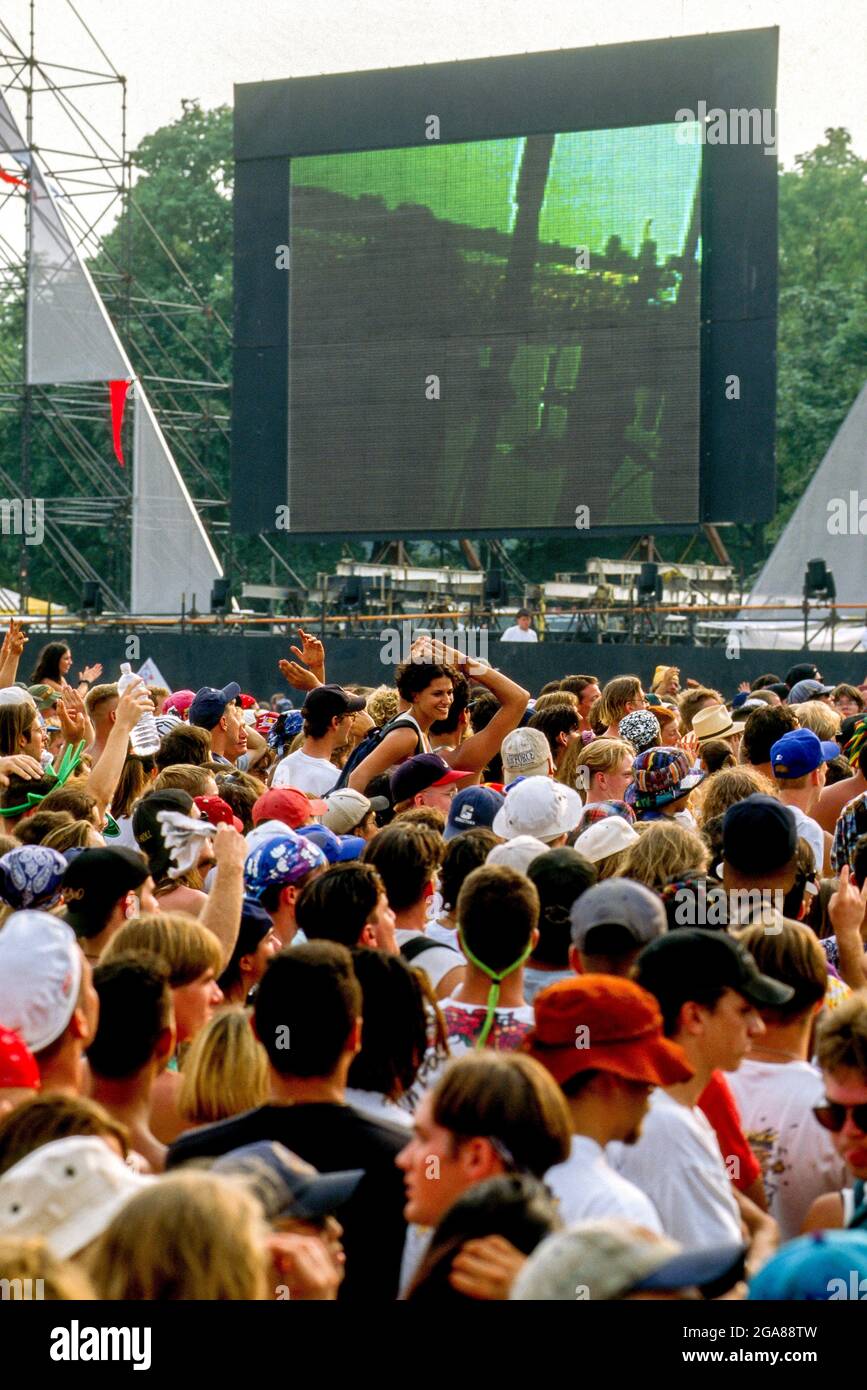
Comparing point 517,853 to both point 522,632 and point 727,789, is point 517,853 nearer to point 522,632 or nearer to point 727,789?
point 727,789

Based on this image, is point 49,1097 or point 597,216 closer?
point 49,1097

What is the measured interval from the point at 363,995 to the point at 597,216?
1679 centimetres

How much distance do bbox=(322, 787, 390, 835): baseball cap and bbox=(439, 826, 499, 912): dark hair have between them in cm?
123

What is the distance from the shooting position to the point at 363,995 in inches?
139

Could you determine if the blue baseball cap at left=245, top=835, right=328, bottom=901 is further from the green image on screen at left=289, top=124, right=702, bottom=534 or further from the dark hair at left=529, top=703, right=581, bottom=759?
the green image on screen at left=289, top=124, right=702, bottom=534

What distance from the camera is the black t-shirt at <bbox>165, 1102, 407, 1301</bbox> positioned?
3104mm

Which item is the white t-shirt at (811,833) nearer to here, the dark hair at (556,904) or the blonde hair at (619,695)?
the dark hair at (556,904)

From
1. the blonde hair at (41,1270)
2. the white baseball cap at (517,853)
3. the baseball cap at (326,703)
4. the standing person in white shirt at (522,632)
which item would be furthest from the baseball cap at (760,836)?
the standing person in white shirt at (522,632)

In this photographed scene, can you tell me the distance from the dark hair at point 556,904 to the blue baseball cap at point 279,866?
2.18 ft

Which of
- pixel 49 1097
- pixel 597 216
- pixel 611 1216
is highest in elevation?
pixel 597 216

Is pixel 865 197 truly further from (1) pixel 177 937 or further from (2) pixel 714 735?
(1) pixel 177 937

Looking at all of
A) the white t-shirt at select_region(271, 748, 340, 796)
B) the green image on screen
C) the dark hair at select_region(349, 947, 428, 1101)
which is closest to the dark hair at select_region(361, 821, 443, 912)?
the dark hair at select_region(349, 947, 428, 1101)

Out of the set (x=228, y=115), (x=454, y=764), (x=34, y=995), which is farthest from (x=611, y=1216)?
(x=228, y=115)
